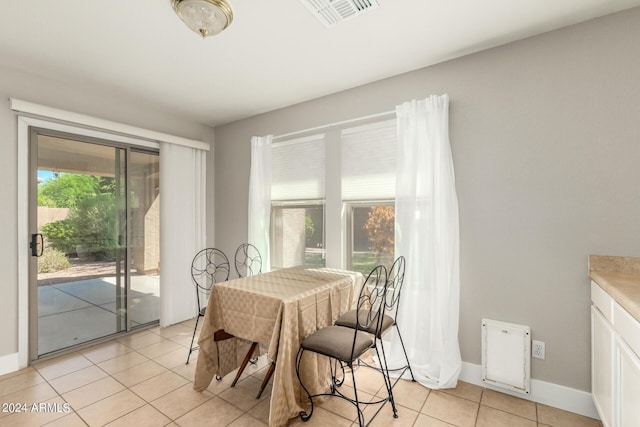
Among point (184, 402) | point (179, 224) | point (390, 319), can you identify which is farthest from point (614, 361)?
point (179, 224)

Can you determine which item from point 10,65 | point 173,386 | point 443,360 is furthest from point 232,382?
point 10,65

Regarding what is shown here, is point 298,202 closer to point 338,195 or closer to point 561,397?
point 338,195

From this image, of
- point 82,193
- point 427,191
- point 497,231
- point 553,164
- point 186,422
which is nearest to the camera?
point 186,422

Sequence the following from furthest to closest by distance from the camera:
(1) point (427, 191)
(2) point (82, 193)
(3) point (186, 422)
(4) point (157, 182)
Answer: (4) point (157, 182) → (2) point (82, 193) → (1) point (427, 191) → (3) point (186, 422)

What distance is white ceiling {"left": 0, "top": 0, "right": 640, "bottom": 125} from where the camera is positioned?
193 centimetres

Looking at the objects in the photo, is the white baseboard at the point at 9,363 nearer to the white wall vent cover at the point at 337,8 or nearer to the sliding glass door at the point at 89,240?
the sliding glass door at the point at 89,240

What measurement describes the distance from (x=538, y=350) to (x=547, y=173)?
1.28 meters

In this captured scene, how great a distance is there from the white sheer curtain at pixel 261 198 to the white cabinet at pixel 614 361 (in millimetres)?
2957

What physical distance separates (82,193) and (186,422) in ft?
8.40

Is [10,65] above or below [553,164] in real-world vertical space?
above

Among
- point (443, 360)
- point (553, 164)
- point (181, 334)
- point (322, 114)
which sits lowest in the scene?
point (181, 334)

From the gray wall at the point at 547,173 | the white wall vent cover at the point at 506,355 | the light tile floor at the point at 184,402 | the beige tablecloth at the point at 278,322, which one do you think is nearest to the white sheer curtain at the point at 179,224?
the light tile floor at the point at 184,402

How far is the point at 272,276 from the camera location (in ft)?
8.76

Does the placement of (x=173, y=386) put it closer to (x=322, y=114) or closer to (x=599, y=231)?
(x=322, y=114)
